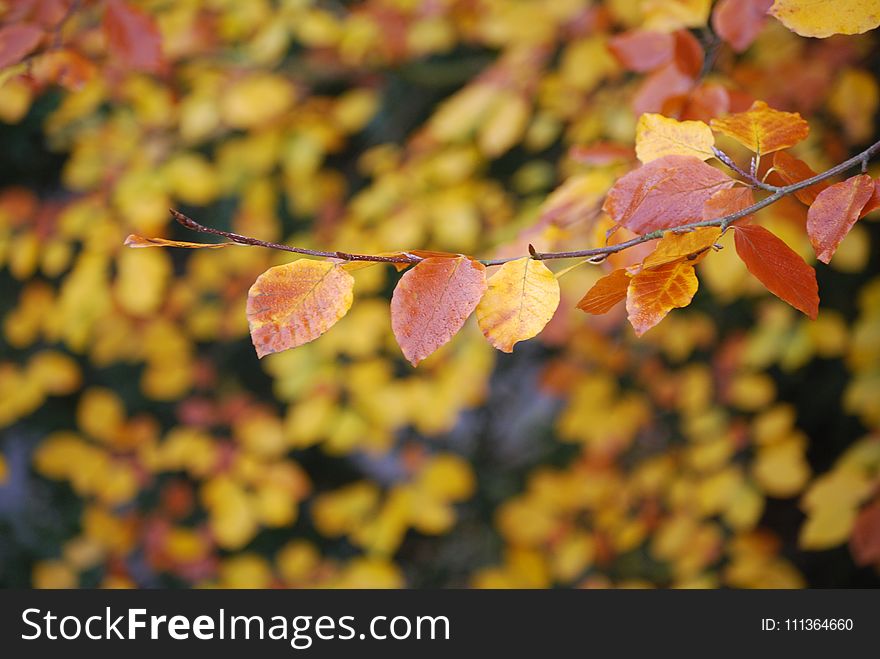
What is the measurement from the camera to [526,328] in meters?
0.54

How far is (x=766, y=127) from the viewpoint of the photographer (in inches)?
22.6

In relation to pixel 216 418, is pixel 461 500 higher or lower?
lower

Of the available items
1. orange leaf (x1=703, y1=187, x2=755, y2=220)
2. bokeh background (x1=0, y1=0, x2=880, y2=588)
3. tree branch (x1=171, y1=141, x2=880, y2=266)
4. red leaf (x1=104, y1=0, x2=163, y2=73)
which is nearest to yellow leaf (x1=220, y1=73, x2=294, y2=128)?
bokeh background (x1=0, y1=0, x2=880, y2=588)

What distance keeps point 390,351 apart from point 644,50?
108 centimetres

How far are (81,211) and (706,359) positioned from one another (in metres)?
1.53

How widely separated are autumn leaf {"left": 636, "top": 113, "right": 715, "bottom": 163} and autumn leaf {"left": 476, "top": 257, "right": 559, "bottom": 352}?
14 cm

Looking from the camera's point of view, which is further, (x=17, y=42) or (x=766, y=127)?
(x=17, y=42)

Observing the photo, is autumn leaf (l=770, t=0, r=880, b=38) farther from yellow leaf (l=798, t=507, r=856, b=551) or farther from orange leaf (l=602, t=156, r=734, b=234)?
yellow leaf (l=798, t=507, r=856, b=551)

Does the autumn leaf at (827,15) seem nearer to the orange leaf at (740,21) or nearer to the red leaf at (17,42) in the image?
the orange leaf at (740,21)

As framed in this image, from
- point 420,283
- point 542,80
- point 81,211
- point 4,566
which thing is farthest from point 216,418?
point 420,283

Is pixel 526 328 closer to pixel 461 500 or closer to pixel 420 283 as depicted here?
pixel 420 283

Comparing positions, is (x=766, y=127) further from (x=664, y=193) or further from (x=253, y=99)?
(x=253, y=99)

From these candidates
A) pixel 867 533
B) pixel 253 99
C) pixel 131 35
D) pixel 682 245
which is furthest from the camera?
pixel 253 99

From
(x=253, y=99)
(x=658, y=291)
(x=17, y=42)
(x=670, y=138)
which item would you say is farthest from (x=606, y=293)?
(x=253, y=99)
